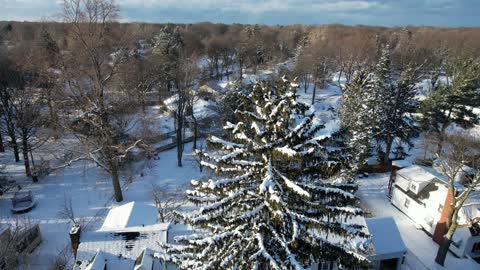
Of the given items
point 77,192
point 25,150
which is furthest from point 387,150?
point 25,150

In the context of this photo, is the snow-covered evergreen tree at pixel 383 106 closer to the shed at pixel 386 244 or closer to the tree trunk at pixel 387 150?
the tree trunk at pixel 387 150

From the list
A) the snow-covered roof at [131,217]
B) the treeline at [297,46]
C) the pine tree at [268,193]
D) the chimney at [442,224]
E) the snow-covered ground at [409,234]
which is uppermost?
the treeline at [297,46]

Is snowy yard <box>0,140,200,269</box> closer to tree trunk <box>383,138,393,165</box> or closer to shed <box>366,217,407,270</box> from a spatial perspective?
shed <box>366,217,407,270</box>

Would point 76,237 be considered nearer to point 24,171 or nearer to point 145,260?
point 145,260

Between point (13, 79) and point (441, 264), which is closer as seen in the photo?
point (441, 264)

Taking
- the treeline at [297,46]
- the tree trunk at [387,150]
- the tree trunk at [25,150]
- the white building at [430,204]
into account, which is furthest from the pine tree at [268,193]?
the treeline at [297,46]

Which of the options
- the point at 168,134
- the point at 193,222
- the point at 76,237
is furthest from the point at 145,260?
the point at 168,134

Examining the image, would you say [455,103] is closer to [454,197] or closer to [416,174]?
[416,174]
